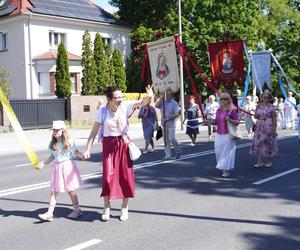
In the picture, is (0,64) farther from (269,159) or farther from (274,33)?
(269,159)

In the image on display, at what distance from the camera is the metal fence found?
27.1 m

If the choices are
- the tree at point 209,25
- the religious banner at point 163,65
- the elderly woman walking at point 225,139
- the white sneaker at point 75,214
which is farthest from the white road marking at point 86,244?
the tree at point 209,25

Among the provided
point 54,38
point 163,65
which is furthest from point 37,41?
point 163,65

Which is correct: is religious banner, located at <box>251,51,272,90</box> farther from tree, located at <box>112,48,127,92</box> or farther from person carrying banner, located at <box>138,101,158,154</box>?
tree, located at <box>112,48,127,92</box>

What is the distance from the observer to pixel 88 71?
113 feet

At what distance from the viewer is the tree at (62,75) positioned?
32.2 metres

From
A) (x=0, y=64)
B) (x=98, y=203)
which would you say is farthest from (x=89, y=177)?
(x=0, y=64)

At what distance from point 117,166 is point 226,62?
414 inches

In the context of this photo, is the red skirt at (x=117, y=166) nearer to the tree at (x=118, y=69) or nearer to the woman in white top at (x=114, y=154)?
the woman in white top at (x=114, y=154)

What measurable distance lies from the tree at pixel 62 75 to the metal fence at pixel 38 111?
8.35 ft

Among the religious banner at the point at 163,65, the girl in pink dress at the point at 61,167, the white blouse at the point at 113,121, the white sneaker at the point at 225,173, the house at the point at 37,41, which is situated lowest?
the white sneaker at the point at 225,173

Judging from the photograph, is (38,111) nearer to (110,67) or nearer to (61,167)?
(110,67)

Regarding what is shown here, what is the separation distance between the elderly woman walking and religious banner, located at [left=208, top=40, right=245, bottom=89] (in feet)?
20.8

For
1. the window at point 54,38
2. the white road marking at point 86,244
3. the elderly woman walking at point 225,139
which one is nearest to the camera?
the white road marking at point 86,244
